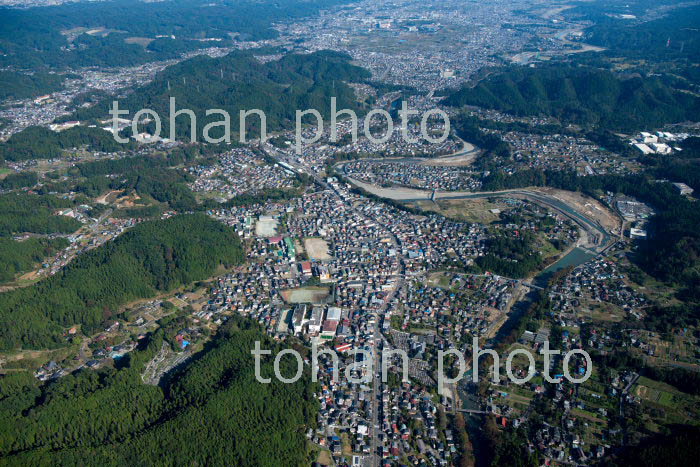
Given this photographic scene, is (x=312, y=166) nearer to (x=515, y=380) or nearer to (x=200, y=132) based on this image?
(x=200, y=132)

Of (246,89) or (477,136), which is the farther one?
(246,89)

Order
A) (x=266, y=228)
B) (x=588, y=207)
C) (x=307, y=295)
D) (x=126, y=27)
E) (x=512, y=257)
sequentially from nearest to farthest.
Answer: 1. (x=307, y=295)
2. (x=512, y=257)
3. (x=266, y=228)
4. (x=588, y=207)
5. (x=126, y=27)

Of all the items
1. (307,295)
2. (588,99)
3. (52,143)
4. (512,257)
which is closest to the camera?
(307,295)

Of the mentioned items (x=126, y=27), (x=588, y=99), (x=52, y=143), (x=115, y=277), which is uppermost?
(x=126, y=27)

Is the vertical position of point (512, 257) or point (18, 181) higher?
point (18, 181)

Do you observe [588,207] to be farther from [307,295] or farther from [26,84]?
[26,84]

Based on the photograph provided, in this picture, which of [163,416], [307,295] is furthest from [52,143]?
[163,416]

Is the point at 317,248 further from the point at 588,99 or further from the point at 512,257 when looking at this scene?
the point at 588,99
